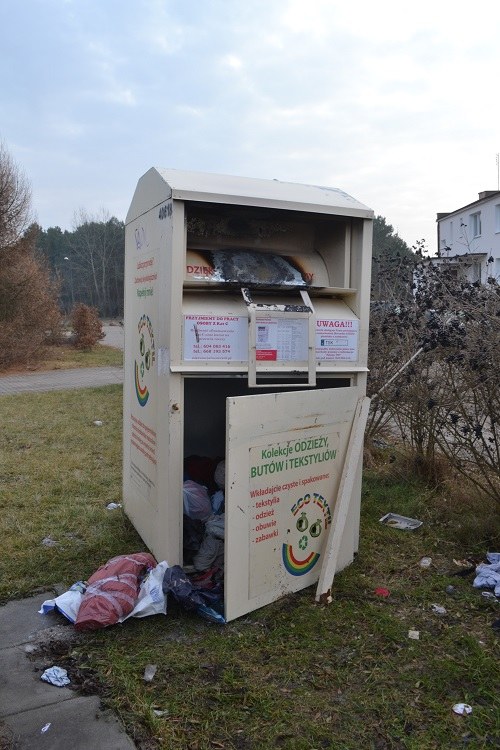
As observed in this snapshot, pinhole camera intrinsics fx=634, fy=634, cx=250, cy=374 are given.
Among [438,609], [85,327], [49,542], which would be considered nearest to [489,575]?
[438,609]

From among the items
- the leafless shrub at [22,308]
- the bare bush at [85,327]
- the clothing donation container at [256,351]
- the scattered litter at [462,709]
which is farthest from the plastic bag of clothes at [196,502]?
the bare bush at [85,327]

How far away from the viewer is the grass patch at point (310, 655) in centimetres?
239

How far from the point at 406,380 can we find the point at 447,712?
305cm

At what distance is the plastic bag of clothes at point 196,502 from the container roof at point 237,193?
5.61ft

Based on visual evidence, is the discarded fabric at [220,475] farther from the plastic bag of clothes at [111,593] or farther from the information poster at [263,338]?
the information poster at [263,338]

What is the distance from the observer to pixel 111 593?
3191mm

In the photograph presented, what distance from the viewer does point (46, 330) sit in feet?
66.2

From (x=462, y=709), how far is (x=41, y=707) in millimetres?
1657

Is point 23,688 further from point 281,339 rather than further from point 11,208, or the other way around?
point 11,208

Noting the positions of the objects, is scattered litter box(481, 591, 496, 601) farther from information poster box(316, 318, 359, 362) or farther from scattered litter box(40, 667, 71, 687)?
scattered litter box(40, 667, 71, 687)

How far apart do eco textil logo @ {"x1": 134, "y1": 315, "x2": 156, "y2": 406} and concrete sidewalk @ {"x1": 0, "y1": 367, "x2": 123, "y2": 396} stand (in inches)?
341

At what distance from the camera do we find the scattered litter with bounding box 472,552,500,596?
357cm

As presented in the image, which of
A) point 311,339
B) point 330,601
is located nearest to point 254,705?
point 330,601

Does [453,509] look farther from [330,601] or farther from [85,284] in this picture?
[85,284]
